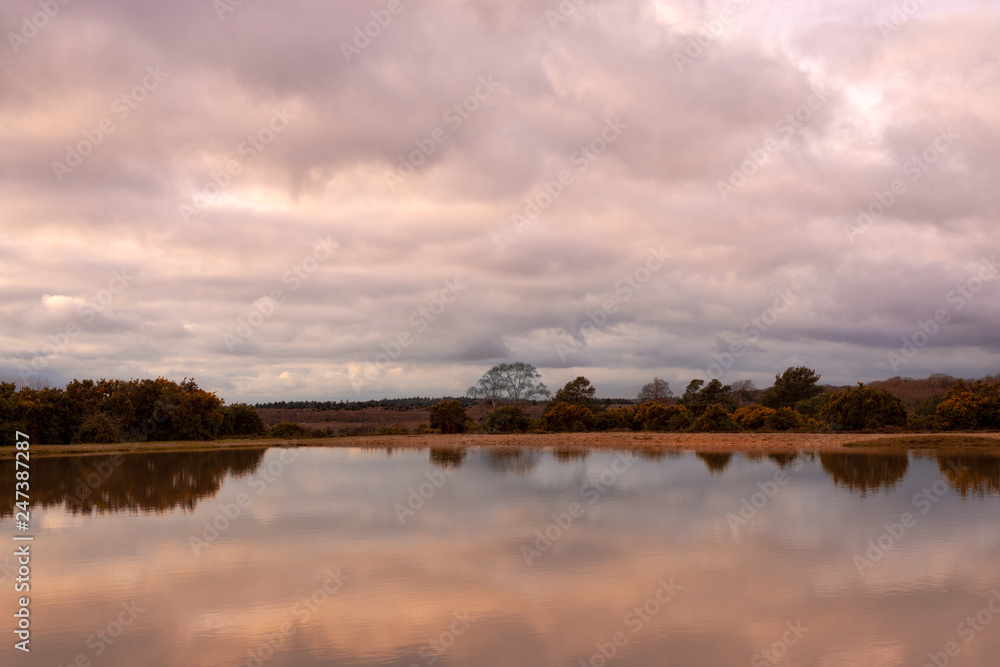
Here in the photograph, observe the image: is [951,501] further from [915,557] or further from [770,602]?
[770,602]

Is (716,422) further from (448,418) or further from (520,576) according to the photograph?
(520,576)

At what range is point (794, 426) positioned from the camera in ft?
216

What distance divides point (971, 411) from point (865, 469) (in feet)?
95.1

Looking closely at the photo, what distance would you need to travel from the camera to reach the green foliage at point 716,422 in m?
68.9

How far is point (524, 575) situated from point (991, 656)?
7.48 metres

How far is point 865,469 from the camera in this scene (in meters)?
35.3

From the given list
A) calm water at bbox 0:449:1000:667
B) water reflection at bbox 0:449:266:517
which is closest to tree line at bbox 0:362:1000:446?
water reflection at bbox 0:449:266:517

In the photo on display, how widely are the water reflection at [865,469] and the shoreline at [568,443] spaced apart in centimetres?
511
